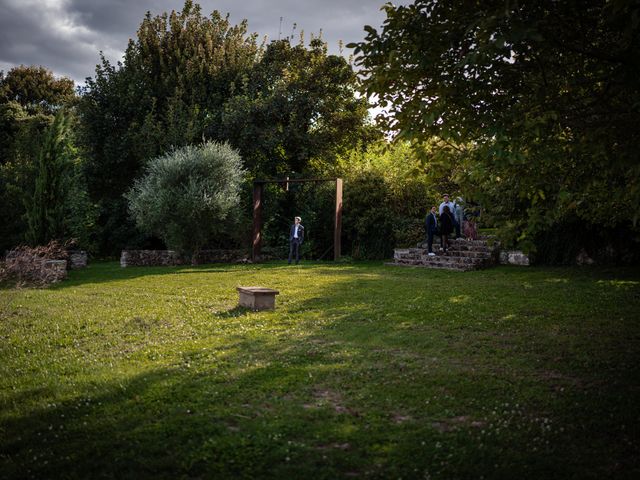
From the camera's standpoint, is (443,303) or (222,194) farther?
(222,194)

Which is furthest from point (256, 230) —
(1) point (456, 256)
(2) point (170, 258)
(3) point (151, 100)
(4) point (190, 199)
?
(3) point (151, 100)

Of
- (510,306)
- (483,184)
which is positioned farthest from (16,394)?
(510,306)

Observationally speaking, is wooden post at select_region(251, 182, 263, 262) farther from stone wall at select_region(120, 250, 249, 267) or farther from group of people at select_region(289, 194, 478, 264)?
group of people at select_region(289, 194, 478, 264)

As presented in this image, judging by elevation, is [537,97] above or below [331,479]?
above

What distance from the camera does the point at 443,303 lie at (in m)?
12.3

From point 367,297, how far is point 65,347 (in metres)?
7.37

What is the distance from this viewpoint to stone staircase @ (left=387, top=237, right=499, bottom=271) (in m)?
20.5

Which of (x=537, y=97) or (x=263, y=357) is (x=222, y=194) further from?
(x=537, y=97)

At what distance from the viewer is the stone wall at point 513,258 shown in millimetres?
20727

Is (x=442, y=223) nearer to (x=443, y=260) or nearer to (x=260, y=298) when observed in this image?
(x=443, y=260)

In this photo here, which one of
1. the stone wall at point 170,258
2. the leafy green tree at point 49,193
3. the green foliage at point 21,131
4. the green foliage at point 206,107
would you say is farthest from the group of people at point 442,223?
the green foliage at point 21,131

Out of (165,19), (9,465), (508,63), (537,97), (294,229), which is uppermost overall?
(165,19)

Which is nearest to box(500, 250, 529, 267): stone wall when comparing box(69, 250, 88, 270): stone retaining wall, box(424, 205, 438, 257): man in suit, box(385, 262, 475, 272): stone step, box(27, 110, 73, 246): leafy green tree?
box(385, 262, 475, 272): stone step

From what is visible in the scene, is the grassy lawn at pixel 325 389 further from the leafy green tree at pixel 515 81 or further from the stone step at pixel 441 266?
the stone step at pixel 441 266
